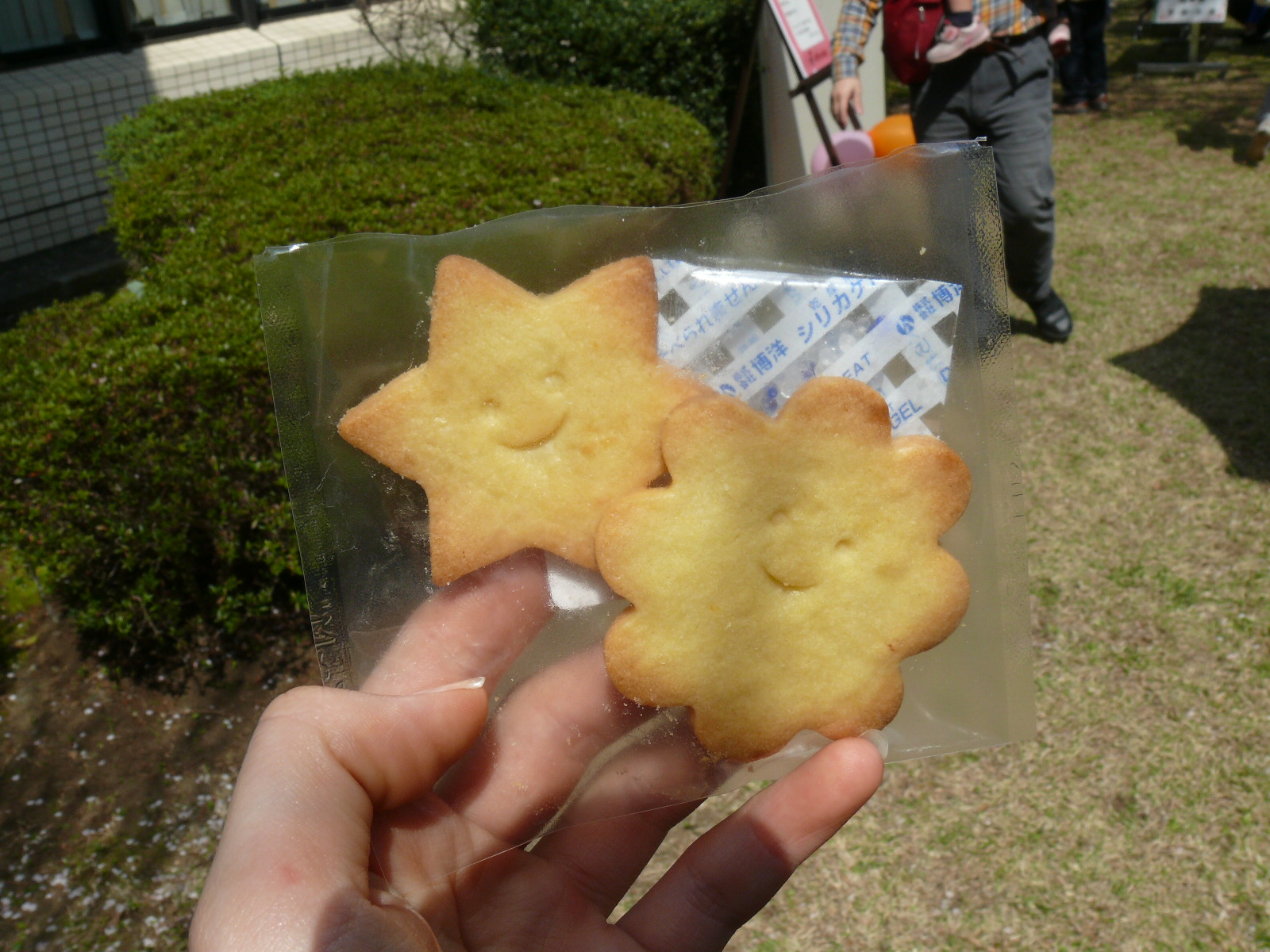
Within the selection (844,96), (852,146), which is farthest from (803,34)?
(852,146)

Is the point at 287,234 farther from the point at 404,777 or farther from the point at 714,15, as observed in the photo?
the point at 714,15

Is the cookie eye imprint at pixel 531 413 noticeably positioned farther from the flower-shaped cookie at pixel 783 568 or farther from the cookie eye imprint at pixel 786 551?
the cookie eye imprint at pixel 786 551

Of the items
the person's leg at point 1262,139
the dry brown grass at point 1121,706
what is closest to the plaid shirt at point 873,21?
the dry brown grass at point 1121,706

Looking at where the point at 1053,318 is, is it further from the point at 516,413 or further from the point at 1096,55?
the point at 1096,55

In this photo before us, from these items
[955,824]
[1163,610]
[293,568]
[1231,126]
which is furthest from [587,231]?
[1231,126]

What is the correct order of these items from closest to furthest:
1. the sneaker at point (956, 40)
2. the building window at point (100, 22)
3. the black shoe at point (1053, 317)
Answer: the sneaker at point (956, 40) < the black shoe at point (1053, 317) < the building window at point (100, 22)

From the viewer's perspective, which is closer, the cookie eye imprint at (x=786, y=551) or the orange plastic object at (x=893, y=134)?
the cookie eye imprint at (x=786, y=551)
